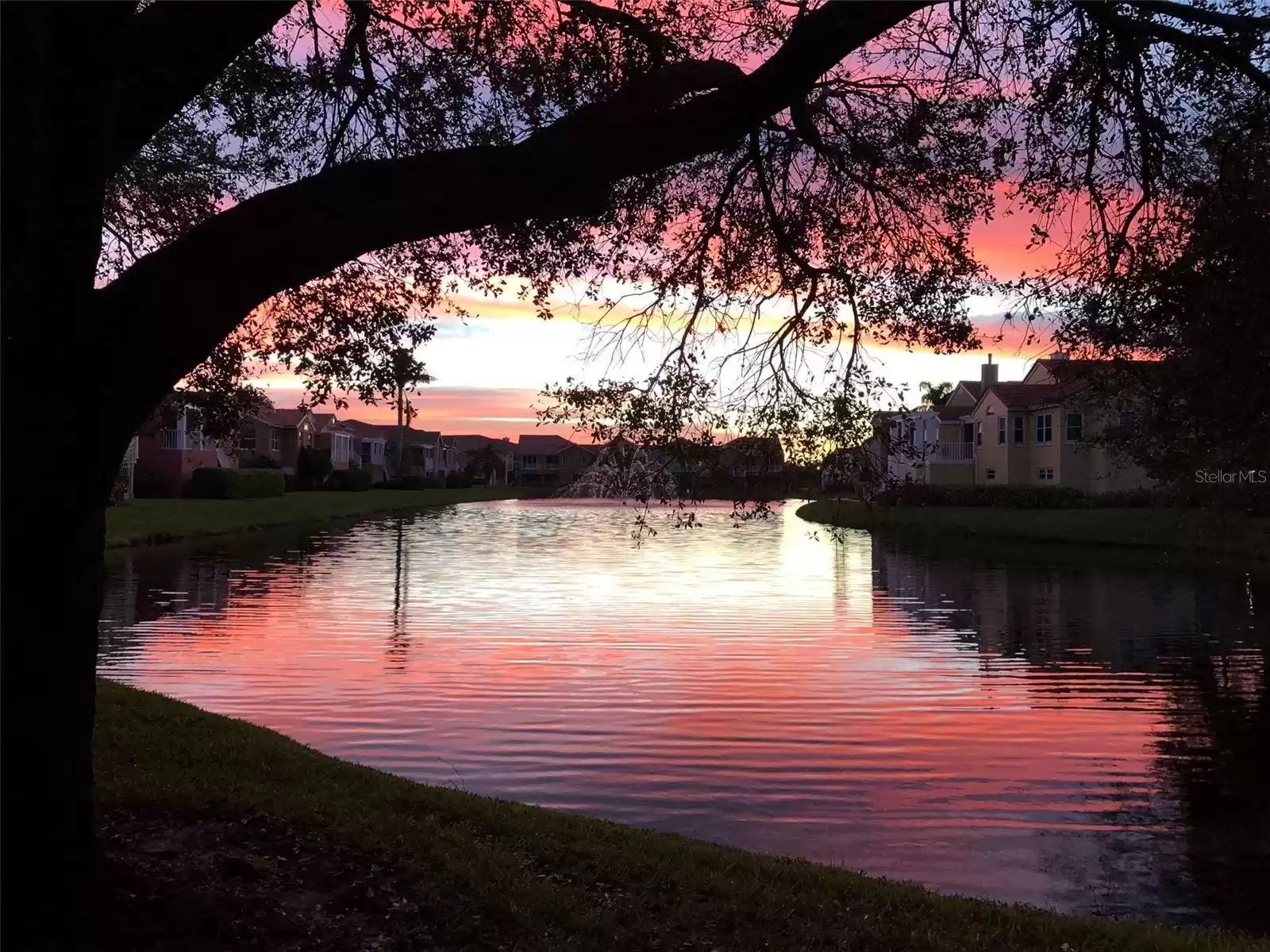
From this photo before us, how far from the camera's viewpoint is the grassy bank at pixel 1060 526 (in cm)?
3656

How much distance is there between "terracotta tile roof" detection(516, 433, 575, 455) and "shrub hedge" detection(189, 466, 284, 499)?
97197mm

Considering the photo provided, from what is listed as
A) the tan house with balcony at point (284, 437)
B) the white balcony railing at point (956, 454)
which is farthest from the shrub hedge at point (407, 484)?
the white balcony railing at point (956, 454)

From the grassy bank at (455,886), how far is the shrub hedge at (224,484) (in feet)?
178

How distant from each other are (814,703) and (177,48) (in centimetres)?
1078

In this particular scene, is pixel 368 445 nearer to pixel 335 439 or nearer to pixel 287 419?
pixel 335 439

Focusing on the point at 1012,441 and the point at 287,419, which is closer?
the point at 1012,441

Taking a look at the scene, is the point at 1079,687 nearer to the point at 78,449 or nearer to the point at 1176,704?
the point at 1176,704

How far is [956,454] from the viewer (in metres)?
77.8

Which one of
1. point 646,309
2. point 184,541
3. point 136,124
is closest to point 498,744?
point 646,309

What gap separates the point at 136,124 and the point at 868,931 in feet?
19.5

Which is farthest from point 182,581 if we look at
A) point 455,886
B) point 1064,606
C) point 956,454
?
point 956,454

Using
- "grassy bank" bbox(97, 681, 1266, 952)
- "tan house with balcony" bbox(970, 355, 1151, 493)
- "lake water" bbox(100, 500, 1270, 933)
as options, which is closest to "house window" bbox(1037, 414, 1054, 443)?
"tan house with balcony" bbox(970, 355, 1151, 493)

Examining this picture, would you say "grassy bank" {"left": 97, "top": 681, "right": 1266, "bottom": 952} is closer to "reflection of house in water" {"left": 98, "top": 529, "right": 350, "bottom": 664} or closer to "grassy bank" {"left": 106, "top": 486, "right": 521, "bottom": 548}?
"reflection of house in water" {"left": 98, "top": 529, "right": 350, "bottom": 664}

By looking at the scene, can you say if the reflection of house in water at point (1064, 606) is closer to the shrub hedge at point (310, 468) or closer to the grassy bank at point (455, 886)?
the grassy bank at point (455, 886)
